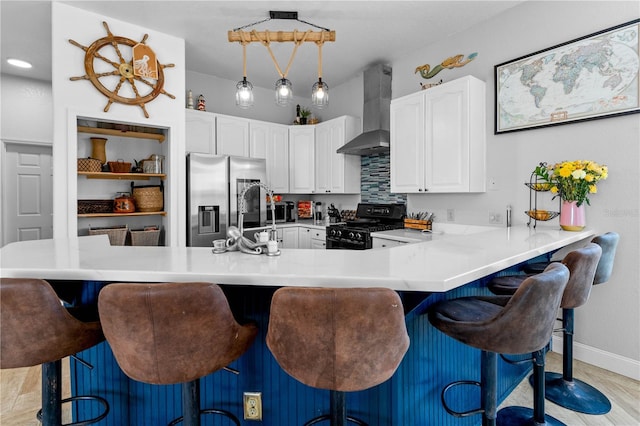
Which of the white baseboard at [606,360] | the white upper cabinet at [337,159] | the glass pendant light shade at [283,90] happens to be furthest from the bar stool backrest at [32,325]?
the white upper cabinet at [337,159]

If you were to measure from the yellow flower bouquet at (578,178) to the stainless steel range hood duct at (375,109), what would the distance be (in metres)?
1.90

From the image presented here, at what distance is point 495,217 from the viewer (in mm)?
3113

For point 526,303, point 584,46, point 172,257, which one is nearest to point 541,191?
point 584,46

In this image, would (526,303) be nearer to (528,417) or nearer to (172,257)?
(528,417)

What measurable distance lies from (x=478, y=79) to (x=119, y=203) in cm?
378

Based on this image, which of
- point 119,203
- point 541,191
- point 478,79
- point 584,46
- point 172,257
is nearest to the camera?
point 172,257

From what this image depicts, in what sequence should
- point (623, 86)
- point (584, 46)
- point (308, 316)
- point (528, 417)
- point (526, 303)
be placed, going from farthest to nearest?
point (584, 46) → point (623, 86) → point (528, 417) → point (526, 303) → point (308, 316)

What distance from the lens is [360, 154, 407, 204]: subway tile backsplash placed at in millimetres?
4262

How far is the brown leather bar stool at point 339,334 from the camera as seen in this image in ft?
3.19

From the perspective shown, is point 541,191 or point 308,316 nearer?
point 308,316

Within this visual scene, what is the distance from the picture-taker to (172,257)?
1.54 m

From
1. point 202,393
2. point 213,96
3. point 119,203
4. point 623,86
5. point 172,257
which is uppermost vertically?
point 213,96

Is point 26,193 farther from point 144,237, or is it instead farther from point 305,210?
point 305,210

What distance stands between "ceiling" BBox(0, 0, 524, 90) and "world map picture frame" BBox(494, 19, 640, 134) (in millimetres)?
645
